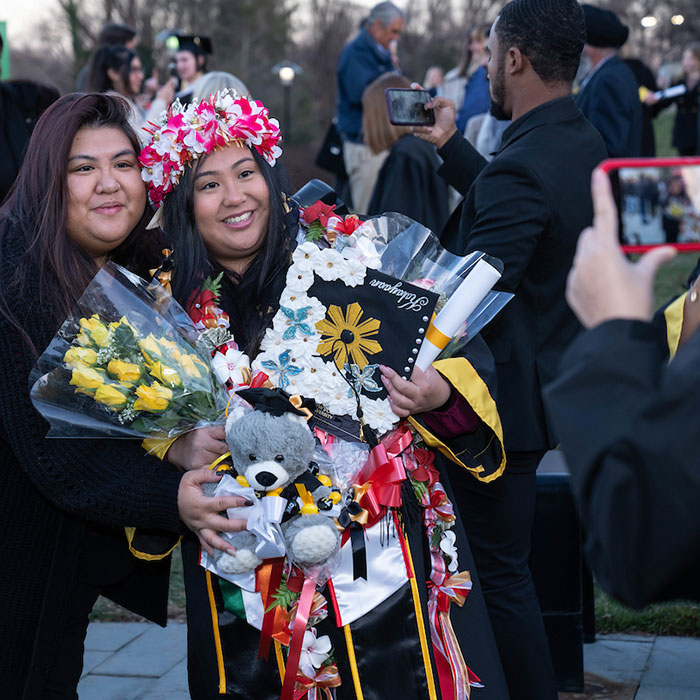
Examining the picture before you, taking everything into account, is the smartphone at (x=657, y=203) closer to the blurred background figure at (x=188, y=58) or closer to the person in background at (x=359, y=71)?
the person in background at (x=359, y=71)

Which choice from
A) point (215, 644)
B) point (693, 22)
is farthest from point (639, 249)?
point (693, 22)

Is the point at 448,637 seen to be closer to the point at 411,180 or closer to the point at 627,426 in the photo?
the point at 627,426

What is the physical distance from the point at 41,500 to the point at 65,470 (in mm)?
208

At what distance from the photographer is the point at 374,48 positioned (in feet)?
27.0

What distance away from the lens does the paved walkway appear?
11.8 feet

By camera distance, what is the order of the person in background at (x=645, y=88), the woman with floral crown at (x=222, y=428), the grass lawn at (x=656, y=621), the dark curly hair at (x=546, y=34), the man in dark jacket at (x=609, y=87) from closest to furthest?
the woman with floral crown at (x=222, y=428), the dark curly hair at (x=546, y=34), the grass lawn at (x=656, y=621), the man in dark jacket at (x=609, y=87), the person in background at (x=645, y=88)

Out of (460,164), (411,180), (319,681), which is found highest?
(411,180)

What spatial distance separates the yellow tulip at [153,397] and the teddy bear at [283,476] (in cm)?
15

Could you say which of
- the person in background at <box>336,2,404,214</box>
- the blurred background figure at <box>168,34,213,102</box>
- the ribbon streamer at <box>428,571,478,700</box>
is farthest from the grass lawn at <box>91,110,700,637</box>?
the blurred background figure at <box>168,34,213,102</box>

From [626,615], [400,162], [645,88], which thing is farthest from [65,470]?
[645,88]

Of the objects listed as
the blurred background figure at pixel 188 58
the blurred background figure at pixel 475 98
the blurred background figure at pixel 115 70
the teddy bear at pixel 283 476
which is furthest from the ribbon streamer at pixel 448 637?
the blurred background figure at pixel 188 58

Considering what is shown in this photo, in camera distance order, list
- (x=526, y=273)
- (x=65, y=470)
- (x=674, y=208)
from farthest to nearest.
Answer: (x=526, y=273) → (x=65, y=470) → (x=674, y=208)

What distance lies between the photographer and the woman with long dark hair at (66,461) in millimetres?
2402

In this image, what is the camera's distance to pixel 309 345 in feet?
7.98
